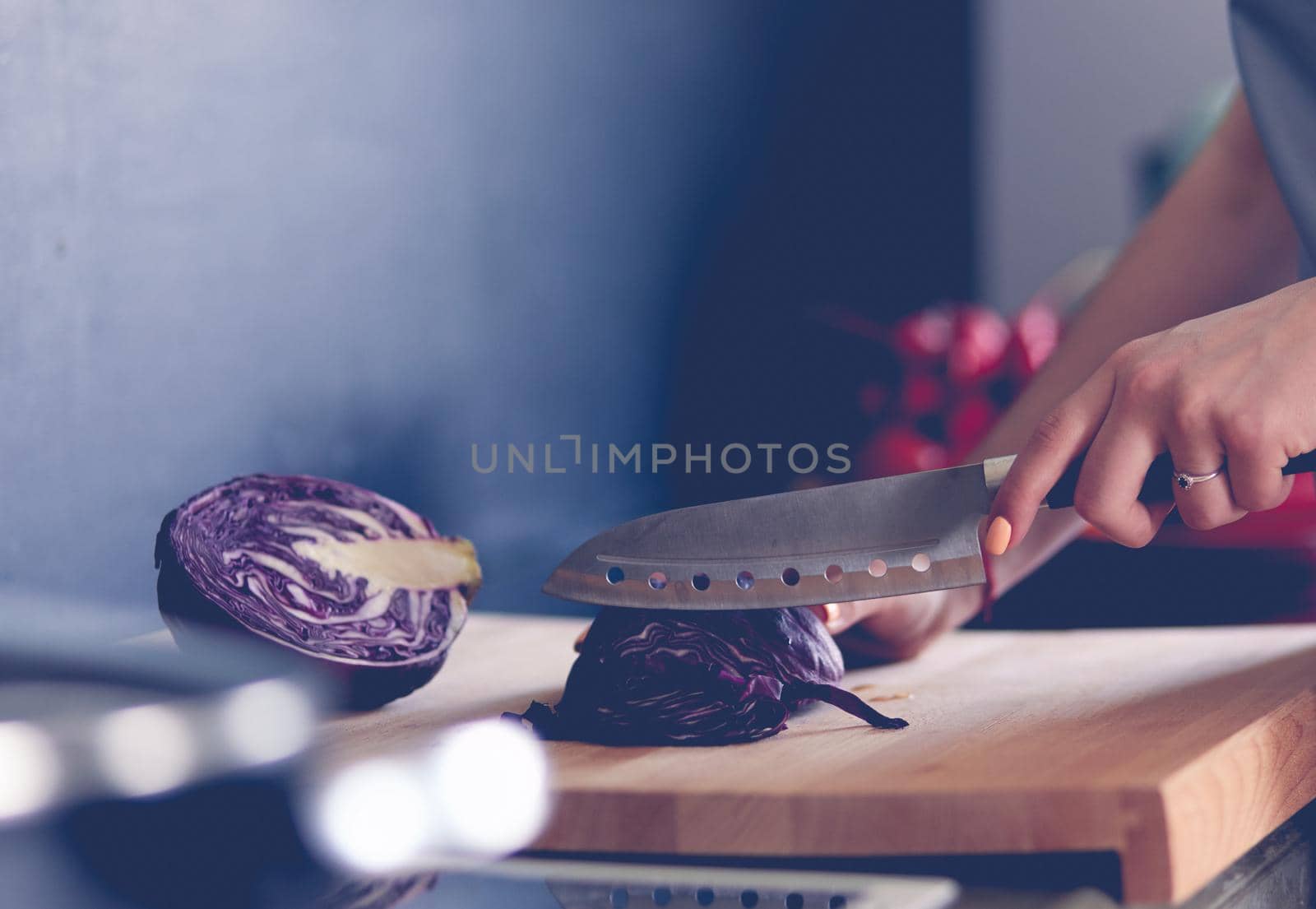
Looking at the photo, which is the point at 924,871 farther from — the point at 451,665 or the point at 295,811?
the point at 451,665

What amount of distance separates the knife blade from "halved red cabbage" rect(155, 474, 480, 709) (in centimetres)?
20

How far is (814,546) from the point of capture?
36.9 inches

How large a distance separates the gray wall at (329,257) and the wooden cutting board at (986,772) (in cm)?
33

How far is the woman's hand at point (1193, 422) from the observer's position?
87cm

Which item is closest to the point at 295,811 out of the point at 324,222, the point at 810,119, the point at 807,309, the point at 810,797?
the point at 810,797

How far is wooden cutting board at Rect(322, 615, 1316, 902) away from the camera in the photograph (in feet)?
2.47

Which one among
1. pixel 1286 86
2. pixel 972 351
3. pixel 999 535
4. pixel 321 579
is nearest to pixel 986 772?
pixel 999 535

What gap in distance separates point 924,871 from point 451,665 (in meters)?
0.55

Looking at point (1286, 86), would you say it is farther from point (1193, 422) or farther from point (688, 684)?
point (688, 684)

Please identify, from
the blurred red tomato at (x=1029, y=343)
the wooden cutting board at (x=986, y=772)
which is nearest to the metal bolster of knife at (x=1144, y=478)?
the wooden cutting board at (x=986, y=772)

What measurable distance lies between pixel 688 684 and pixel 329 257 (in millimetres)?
647

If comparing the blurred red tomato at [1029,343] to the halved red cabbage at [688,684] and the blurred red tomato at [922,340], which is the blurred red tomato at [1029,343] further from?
the halved red cabbage at [688,684]

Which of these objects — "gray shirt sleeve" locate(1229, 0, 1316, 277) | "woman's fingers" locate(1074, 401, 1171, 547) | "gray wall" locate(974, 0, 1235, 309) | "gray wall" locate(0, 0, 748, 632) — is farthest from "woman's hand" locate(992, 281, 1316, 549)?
"gray wall" locate(974, 0, 1235, 309)

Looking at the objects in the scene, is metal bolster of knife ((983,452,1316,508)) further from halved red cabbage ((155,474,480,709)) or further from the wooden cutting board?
halved red cabbage ((155,474,480,709))
